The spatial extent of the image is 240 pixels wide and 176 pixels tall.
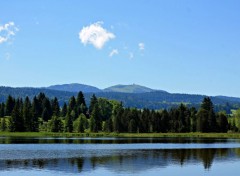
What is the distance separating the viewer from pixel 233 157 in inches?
3450

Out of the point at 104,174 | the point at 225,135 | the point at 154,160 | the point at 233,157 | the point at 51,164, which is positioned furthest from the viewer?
the point at 225,135

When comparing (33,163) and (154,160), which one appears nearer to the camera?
(33,163)

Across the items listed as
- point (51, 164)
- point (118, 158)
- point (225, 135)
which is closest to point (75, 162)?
point (51, 164)

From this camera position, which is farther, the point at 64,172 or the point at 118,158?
the point at 118,158

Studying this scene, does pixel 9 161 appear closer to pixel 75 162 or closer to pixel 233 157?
pixel 75 162

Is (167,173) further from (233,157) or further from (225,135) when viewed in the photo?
(225,135)

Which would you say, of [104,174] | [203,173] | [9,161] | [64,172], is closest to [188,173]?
[203,173]

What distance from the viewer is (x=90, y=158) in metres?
85.1

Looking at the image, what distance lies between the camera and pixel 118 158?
8469 cm

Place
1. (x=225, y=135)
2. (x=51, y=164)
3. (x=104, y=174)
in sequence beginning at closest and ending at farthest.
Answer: (x=104, y=174), (x=51, y=164), (x=225, y=135)

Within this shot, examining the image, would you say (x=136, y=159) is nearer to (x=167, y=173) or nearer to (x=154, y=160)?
(x=154, y=160)

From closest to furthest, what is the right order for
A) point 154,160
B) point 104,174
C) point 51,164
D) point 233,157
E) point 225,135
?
point 104,174 → point 51,164 → point 154,160 → point 233,157 → point 225,135

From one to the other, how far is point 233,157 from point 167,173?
2714 centimetres

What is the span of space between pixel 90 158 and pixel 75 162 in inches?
324
